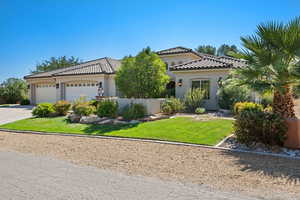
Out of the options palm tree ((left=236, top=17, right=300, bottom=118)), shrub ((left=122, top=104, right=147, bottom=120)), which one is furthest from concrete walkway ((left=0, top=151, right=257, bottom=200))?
shrub ((left=122, top=104, right=147, bottom=120))

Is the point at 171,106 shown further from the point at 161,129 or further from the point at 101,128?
the point at 101,128

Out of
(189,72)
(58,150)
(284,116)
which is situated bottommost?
(58,150)

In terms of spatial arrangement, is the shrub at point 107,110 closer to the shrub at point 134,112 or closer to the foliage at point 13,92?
the shrub at point 134,112

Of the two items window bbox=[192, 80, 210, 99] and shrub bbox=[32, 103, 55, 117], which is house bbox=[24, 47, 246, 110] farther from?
shrub bbox=[32, 103, 55, 117]

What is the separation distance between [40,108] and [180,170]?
561 inches

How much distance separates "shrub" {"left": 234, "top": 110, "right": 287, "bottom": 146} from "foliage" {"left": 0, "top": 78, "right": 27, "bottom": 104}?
113 ft

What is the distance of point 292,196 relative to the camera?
3859 millimetres

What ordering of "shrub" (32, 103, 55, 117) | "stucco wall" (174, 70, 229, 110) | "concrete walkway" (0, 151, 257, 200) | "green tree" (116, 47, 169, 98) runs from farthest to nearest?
"stucco wall" (174, 70, 229, 110)
"shrub" (32, 103, 55, 117)
"green tree" (116, 47, 169, 98)
"concrete walkway" (0, 151, 257, 200)

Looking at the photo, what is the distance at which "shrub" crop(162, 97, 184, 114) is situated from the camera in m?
14.5

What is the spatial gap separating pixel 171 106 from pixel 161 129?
4716mm

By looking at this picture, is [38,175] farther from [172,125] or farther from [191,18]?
[191,18]

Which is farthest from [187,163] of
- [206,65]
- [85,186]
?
[206,65]

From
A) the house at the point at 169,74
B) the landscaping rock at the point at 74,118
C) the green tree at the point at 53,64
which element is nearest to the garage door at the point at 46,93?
the house at the point at 169,74

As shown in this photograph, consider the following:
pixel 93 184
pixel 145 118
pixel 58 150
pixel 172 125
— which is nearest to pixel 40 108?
pixel 145 118
